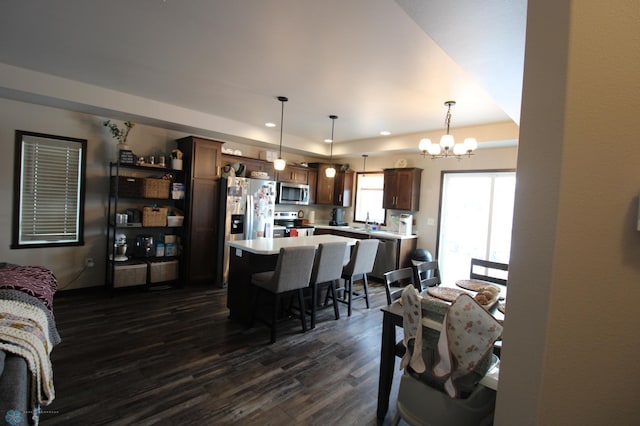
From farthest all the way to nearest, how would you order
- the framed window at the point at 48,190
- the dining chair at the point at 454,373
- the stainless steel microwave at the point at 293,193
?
the stainless steel microwave at the point at 293,193
the framed window at the point at 48,190
the dining chair at the point at 454,373

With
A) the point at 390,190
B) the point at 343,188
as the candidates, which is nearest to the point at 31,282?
the point at 390,190

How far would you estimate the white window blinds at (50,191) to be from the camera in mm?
3793

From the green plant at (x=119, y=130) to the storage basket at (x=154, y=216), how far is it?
1.03 meters

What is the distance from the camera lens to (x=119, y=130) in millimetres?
4320

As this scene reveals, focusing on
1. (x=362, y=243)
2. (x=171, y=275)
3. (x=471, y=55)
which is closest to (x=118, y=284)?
(x=171, y=275)

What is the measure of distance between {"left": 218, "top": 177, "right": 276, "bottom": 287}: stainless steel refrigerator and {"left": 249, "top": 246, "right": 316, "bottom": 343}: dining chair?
5.46ft

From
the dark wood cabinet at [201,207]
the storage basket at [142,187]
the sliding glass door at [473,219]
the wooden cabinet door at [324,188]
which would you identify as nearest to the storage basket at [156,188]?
the storage basket at [142,187]

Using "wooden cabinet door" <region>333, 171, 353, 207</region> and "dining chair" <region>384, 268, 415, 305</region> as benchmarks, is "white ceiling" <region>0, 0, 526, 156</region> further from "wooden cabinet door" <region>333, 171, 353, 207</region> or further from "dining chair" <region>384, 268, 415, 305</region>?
"wooden cabinet door" <region>333, 171, 353, 207</region>

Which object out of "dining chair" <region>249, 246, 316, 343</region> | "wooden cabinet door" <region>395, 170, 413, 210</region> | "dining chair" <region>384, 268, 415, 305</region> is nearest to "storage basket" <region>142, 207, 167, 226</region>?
"dining chair" <region>249, 246, 316, 343</region>

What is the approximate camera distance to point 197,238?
4785 mm

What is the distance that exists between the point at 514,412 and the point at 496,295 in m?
1.24

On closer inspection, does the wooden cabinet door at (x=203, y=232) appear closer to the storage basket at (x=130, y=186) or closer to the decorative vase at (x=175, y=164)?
the decorative vase at (x=175, y=164)

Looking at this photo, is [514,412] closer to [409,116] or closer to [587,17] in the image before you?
[587,17]

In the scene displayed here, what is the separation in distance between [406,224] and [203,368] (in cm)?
418
